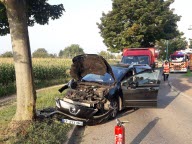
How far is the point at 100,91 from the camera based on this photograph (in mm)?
9266

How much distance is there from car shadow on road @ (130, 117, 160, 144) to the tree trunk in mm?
2612

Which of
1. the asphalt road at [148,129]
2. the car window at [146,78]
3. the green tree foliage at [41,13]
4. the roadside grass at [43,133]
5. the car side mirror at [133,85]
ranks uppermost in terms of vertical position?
the green tree foliage at [41,13]

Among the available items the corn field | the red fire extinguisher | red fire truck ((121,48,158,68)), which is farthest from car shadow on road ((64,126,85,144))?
red fire truck ((121,48,158,68))

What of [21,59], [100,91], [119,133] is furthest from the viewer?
[100,91]

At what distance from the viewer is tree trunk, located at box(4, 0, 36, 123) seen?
280 inches

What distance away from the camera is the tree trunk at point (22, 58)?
712 cm

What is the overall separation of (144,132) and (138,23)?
2799 centimetres

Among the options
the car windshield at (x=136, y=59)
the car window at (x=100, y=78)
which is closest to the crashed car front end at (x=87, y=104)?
the car window at (x=100, y=78)

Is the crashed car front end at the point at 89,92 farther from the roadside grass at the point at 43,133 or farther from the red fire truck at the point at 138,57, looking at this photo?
the red fire truck at the point at 138,57

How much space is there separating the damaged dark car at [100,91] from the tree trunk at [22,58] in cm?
115

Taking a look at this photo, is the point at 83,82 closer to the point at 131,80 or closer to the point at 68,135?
the point at 131,80

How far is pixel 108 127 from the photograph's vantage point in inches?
327

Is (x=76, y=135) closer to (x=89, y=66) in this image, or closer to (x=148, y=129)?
(x=148, y=129)

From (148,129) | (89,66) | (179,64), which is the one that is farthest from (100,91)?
(179,64)
